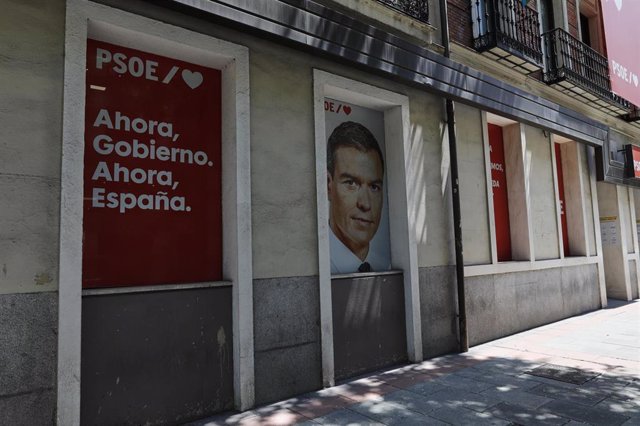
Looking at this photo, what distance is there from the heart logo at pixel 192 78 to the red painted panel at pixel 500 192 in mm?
6138

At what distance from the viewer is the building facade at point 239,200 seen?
3.70 meters

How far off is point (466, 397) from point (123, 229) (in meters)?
4.13

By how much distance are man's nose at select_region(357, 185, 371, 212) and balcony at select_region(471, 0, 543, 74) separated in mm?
3953

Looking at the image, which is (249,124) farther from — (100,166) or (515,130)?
(515,130)

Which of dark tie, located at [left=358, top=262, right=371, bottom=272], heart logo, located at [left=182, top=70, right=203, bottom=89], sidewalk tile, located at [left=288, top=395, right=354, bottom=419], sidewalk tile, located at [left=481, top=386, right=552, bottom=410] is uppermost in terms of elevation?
heart logo, located at [left=182, top=70, right=203, bottom=89]

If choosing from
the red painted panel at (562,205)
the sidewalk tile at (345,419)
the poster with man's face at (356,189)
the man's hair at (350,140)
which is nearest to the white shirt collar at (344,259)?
the poster with man's face at (356,189)

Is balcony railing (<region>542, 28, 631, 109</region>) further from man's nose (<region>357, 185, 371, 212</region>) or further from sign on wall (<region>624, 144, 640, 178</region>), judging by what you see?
man's nose (<region>357, 185, 371, 212</region>)

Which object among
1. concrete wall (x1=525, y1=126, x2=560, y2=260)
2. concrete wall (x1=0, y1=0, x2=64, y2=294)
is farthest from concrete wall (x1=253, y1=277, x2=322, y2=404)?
concrete wall (x1=525, y1=126, x2=560, y2=260)

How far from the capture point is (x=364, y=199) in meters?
6.55

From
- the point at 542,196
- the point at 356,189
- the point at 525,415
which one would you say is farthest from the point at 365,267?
the point at 542,196

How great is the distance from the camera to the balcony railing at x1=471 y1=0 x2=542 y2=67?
8.20 metres

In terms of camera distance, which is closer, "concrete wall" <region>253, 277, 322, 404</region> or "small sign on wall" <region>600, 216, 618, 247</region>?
"concrete wall" <region>253, 277, 322, 404</region>

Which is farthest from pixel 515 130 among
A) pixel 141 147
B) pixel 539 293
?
pixel 141 147

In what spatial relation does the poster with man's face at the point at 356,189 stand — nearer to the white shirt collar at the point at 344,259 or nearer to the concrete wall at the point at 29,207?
the white shirt collar at the point at 344,259
